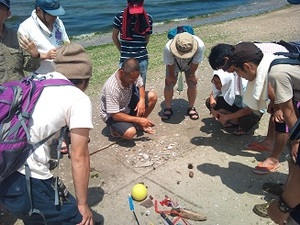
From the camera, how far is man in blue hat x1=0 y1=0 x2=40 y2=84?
3.96 m

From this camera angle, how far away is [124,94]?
202 inches

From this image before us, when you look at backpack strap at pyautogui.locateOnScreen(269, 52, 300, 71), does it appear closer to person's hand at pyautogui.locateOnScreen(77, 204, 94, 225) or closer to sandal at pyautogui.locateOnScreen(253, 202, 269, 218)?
sandal at pyautogui.locateOnScreen(253, 202, 269, 218)

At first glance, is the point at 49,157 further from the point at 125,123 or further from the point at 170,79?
the point at 170,79

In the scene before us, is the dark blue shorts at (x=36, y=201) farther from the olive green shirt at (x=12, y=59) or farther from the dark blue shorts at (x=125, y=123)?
the dark blue shorts at (x=125, y=123)

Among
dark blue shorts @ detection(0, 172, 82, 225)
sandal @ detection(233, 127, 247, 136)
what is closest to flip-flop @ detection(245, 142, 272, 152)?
sandal @ detection(233, 127, 247, 136)

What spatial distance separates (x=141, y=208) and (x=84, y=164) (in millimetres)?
1551

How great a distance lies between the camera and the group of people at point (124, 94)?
248 centimetres

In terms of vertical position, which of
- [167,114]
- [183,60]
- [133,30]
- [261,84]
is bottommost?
[167,114]

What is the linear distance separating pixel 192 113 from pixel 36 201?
146 inches

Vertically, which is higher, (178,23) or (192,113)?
(192,113)

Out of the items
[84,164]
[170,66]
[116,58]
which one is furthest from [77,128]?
[116,58]

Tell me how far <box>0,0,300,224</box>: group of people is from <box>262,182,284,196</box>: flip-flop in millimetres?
271

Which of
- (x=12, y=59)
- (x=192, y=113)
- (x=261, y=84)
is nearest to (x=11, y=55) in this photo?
(x=12, y=59)

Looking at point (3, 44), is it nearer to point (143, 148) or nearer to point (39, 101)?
point (39, 101)
